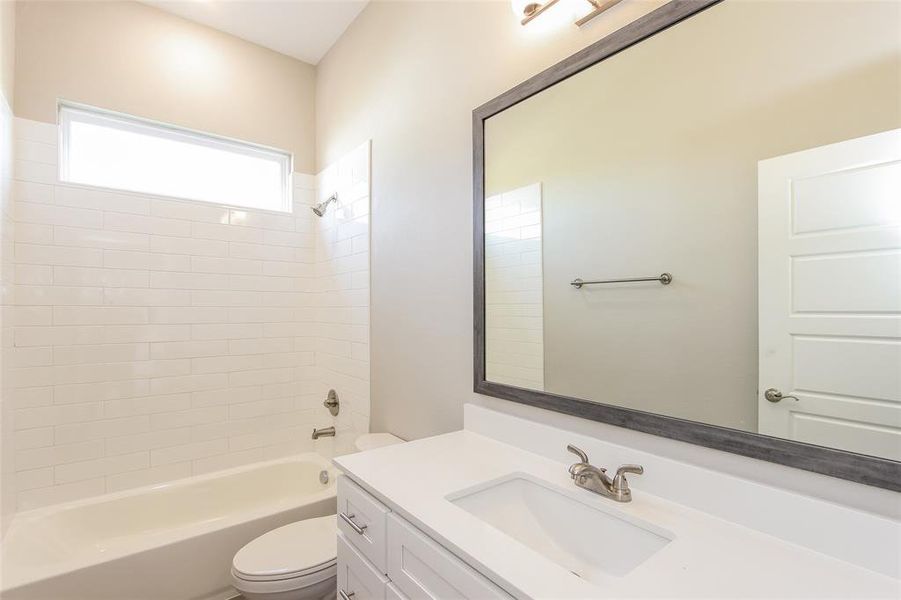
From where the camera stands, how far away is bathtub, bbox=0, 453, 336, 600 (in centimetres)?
156

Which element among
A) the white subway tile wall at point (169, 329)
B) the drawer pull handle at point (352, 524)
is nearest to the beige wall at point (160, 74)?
the white subway tile wall at point (169, 329)

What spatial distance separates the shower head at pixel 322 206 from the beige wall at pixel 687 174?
155 cm

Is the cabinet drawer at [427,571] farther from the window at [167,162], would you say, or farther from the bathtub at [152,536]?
the window at [167,162]

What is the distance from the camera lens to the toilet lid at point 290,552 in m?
1.54

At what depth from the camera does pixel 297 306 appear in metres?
2.76

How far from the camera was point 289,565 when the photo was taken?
1562mm

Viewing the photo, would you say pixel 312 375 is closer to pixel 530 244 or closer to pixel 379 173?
pixel 379 173

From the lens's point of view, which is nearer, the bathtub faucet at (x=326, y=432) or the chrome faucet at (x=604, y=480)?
the chrome faucet at (x=604, y=480)

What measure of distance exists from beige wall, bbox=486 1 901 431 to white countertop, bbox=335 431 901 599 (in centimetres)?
23

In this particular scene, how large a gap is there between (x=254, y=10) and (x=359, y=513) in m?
2.57

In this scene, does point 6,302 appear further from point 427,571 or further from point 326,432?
point 427,571

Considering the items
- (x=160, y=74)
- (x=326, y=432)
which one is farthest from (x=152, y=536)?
(x=160, y=74)

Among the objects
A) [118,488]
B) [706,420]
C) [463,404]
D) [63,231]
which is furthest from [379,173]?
[118,488]

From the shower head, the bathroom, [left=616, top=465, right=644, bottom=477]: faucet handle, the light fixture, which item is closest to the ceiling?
the bathroom
